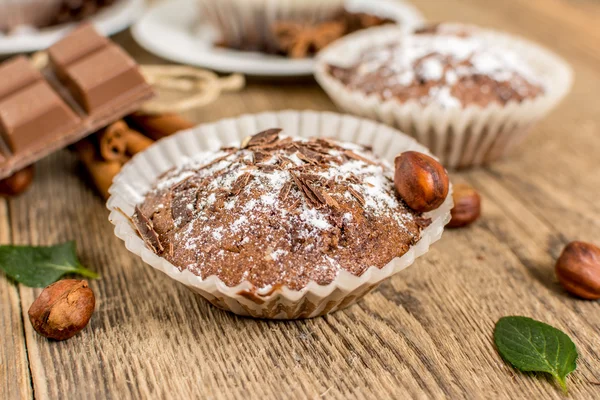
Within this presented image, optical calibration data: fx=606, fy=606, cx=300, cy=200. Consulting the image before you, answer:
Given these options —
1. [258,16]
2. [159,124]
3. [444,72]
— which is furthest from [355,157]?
[258,16]

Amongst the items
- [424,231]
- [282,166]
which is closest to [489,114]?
[424,231]

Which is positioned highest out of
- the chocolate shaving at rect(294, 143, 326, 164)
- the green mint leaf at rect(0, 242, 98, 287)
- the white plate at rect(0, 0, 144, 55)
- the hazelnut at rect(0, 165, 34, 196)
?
the chocolate shaving at rect(294, 143, 326, 164)

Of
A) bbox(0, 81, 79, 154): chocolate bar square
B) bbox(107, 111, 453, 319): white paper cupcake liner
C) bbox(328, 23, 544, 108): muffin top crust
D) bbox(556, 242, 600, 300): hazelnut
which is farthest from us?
bbox(328, 23, 544, 108): muffin top crust

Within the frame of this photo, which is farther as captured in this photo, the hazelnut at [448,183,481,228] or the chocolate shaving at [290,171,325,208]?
the hazelnut at [448,183,481,228]

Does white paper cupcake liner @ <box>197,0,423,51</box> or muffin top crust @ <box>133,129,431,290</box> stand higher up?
muffin top crust @ <box>133,129,431,290</box>

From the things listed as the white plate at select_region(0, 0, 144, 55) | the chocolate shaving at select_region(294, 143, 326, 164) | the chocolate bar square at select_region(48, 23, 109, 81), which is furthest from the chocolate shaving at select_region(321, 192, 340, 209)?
the white plate at select_region(0, 0, 144, 55)

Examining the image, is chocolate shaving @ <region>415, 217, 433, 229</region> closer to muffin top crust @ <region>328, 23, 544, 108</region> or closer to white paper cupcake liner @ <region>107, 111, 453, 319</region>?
white paper cupcake liner @ <region>107, 111, 453, 319</region>

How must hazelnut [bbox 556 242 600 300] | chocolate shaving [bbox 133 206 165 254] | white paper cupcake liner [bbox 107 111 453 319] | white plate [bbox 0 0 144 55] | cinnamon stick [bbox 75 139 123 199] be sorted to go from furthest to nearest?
white plate [bbox 0 0 144 55]
cinnamon stick [bbox 75 139 123 199]
hazelnut [bbox 556 242 600 300]
chocolate shaving [bbox 133 206 165 254]
white paper cupcake liner [bbox 107 111 453 319]

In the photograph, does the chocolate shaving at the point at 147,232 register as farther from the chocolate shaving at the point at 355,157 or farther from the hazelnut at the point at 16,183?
the hazelnut at the point at 16,183
